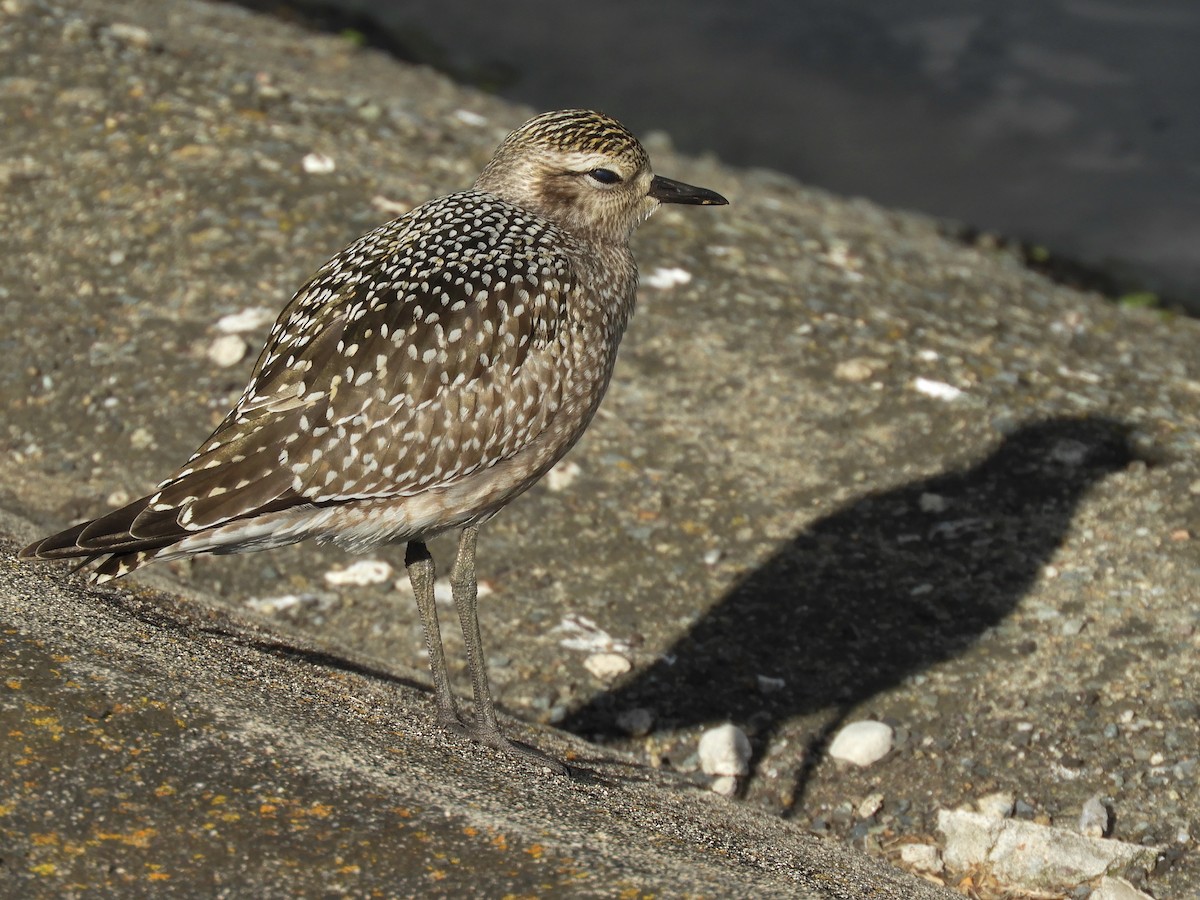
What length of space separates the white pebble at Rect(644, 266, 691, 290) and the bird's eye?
3507 millimetres

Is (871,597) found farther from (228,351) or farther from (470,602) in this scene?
(228,351)

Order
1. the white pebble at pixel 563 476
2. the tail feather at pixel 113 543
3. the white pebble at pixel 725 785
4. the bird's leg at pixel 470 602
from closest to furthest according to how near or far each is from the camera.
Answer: the tail feather at pixel 113 543 < the bird's leg at pixel 470 602 < the white pebble at pixel 725 785 < the white pebble at pixel 563 476

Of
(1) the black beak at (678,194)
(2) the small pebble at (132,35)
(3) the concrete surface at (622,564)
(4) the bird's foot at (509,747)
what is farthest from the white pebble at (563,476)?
(2) the small pebble at (132,35)

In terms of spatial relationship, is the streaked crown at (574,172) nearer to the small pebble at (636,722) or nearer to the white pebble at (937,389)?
the small pebble at (636,722)

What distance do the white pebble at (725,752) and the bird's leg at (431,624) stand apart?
1.36 meters

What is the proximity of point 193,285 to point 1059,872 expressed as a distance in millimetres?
6220

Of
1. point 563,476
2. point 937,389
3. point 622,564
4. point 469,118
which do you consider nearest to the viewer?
point 622,564

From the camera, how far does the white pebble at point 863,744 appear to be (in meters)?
6.74

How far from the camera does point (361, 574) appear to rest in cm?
777

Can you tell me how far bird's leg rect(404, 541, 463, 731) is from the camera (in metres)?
5.93

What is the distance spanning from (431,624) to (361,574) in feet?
5.97

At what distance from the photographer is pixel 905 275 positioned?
11.1m

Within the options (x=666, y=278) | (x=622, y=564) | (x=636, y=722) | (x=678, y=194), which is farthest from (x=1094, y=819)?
(x=666, y=278)

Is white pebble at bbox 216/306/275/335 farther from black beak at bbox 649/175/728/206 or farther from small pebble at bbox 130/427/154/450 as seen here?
black beak at bbox 649/175/728/206
